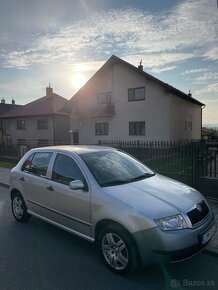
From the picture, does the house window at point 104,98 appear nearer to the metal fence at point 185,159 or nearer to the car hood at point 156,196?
the metal fence at point 185,159

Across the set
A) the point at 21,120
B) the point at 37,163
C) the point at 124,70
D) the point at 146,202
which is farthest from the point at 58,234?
the point at 21,120

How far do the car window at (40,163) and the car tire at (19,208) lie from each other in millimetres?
737

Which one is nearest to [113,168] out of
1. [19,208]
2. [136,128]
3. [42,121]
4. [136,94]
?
[19,208]

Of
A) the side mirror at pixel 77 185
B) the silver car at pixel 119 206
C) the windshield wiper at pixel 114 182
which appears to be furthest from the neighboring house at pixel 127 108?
the side mirror at pixel 77 185

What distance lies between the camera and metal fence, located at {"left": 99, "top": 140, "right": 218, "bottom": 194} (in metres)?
6.64

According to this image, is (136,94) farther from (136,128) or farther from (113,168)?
(113,168)

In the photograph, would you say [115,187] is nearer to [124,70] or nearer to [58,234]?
[58,234]

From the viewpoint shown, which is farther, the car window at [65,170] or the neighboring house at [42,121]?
the neighboring house at [42,121]

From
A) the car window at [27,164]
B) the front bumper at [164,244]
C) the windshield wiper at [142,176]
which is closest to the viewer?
the front bumper at [164,244]

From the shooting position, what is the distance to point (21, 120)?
101 ft

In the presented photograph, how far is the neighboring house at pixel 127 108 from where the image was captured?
1980 cm

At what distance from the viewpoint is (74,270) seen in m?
3.36

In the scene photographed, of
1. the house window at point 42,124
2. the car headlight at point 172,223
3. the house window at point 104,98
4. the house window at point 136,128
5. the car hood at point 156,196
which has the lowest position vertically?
the car headlight at point 172,223

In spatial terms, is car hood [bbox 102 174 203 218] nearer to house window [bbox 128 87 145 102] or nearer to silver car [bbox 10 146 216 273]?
silver car [bbox 10 146 216 273]
